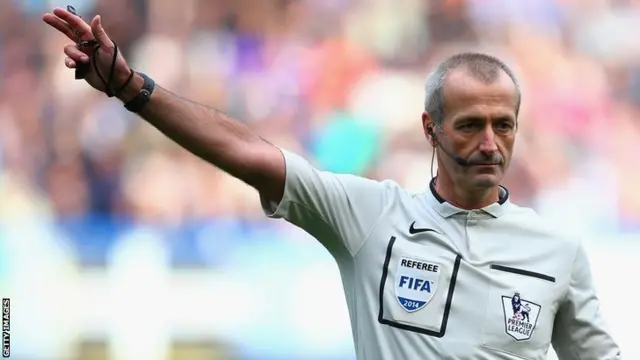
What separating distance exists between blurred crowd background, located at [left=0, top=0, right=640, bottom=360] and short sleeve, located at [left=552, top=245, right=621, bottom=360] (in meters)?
2.29

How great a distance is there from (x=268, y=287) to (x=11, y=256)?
1.22m

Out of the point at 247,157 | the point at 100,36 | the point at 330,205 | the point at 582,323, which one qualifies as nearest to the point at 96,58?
the point at 100,36

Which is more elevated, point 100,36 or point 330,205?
point 100,36

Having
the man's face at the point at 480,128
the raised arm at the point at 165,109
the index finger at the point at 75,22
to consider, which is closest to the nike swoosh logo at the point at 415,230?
the man's face at the point at 480,128

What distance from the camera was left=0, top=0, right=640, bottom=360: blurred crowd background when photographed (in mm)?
3943

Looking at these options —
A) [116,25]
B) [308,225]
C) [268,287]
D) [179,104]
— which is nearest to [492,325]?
[308,225]

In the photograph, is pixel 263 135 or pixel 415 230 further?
pixel 263 135

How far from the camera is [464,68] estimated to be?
179 cm

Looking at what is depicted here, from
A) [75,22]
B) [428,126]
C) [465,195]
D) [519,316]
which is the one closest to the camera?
[75,22]

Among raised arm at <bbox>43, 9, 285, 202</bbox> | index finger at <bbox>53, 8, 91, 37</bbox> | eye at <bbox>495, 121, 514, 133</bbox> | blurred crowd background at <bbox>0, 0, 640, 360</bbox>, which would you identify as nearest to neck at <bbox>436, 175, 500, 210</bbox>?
eye at <bbox>495, 121, 514, 133</bbox>

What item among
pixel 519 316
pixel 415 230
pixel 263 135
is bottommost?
pixel 519 316

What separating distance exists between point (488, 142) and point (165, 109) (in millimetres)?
652

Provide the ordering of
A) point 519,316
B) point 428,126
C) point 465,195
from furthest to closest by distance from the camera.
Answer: point 428,126 → point 465,195 → point 519,316

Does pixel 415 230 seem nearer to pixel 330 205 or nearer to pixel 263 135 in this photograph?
pixel 330 205
